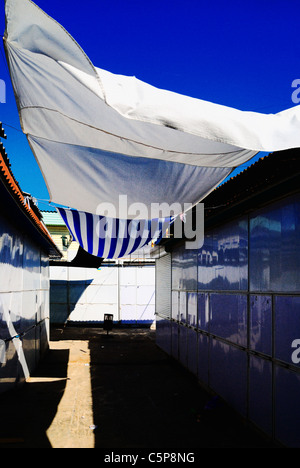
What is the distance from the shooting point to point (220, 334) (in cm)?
721

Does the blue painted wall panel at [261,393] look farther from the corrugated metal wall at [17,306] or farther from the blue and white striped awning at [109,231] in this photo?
the corrugated metal wall at [17,306]

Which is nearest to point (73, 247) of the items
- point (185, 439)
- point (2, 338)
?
point (2, 338)

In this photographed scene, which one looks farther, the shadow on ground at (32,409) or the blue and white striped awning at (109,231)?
the blue and white striped awning at (109,231)

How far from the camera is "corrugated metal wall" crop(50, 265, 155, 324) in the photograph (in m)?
21.2

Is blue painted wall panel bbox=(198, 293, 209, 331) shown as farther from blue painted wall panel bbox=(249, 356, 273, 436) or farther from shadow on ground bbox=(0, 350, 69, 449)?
shadow on ground bbox=(0, 350, 69, 449)

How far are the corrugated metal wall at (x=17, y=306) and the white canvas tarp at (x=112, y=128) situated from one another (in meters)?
3.24

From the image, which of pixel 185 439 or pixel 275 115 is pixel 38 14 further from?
pixel 185 439

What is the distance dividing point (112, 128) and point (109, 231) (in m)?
4.47

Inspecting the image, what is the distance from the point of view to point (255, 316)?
18.6 feet

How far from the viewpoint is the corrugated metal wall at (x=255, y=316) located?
466cm

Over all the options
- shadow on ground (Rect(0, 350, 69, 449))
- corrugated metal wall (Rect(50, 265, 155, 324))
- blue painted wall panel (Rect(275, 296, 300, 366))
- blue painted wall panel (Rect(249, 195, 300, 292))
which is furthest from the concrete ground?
corrugated metal wall (Rect(50, 265, 155, 324))

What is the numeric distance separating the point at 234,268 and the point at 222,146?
3877 millimetres

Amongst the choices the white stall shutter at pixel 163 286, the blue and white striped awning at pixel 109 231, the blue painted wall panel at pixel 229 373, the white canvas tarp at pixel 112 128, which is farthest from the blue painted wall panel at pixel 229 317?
the white stall shutter at pixel 163 286

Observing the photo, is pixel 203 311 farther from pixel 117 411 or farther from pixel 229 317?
pixel 117 411
